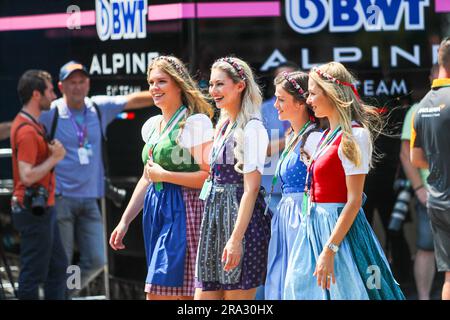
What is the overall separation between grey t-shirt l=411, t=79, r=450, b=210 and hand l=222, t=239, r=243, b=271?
1778 millimetres

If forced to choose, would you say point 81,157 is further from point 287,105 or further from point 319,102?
point 319,102

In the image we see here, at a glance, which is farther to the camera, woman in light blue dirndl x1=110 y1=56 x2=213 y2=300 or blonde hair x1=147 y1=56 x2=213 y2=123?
blonde hair x1=147 y1=56 x2=213 y2=123

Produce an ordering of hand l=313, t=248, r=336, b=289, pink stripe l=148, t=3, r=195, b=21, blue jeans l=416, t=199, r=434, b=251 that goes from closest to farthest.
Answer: hand l=313, t=248, r=336, b=289, pink stripe l=148, t=3, r=195, b=21, blue jeans l=416, t=199, r=434, b=251

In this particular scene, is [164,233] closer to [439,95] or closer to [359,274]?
[359,274]

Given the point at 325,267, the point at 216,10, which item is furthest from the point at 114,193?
the point at 325,267

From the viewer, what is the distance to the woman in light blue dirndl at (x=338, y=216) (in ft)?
17.9

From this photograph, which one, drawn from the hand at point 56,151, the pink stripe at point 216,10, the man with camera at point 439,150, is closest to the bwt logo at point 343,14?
the pink stripe at point 216,10

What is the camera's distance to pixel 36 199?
25.5 ft

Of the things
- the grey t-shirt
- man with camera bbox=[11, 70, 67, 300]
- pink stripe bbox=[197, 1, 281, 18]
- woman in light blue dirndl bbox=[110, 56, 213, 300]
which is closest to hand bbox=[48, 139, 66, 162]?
man with camera bbox=[11, 70, 67, 300]

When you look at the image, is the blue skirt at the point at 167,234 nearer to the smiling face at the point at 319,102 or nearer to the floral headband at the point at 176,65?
the floral headband at the point at 176,65

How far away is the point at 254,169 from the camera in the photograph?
19.3ft

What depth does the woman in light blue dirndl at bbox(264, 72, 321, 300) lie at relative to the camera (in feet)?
19.1

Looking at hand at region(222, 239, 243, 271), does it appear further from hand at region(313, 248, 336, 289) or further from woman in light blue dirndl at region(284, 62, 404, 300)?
hand at region(313, 248, 336, 289)

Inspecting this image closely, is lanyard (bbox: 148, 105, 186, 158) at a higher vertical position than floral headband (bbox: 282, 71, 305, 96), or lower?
lower
